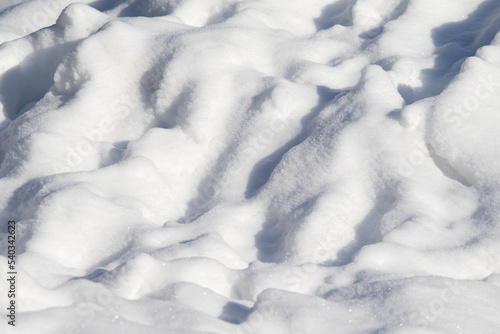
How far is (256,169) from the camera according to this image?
8.87ft

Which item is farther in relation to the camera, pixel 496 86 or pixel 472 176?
pixel 496 86

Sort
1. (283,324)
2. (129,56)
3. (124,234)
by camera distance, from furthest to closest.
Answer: (129,56), (124,234), (283,324)

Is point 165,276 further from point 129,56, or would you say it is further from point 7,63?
point 7,63

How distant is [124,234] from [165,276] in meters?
0.36

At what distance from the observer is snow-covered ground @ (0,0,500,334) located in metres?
1.82

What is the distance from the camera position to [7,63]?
344 cm

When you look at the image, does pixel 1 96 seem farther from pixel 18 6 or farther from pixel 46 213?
pixel 46 213

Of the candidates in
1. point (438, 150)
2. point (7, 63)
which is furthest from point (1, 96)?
point (438, 150)

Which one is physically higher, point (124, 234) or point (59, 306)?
point (59, 306)

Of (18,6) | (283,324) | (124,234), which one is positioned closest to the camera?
(283,324)

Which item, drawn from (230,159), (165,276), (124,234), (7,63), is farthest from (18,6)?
(165,276)

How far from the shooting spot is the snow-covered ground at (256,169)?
1822mm

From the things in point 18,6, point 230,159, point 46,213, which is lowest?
point 230,159

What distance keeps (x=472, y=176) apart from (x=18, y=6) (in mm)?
3038
